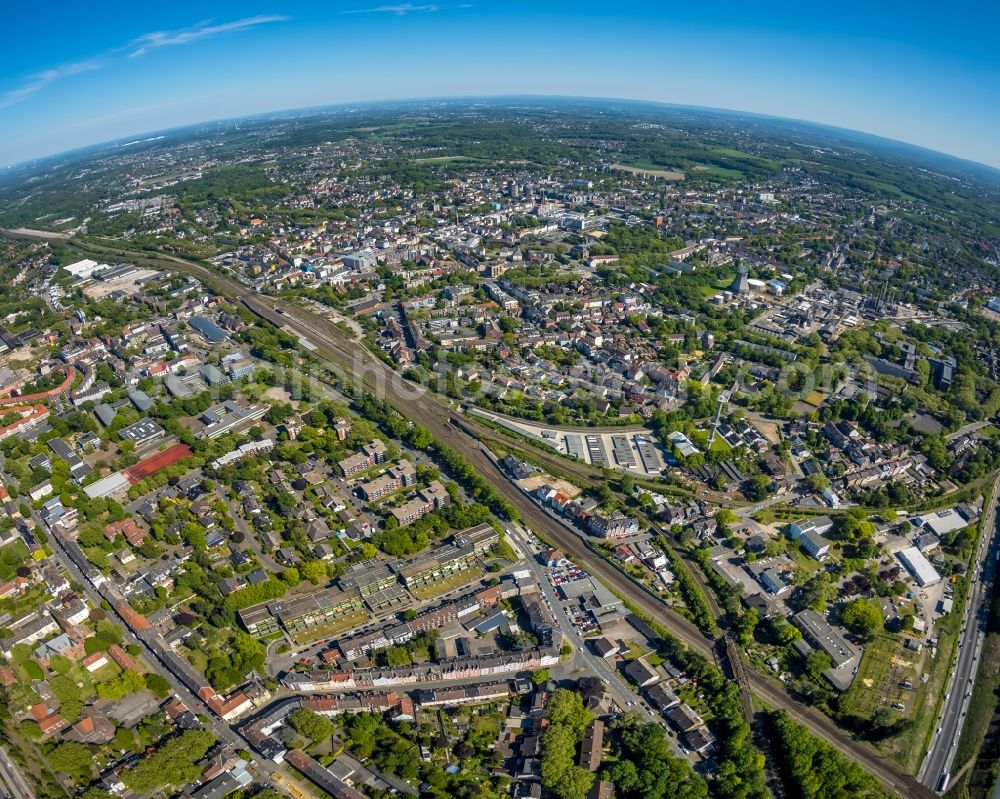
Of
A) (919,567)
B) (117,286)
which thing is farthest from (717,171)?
(919,567)

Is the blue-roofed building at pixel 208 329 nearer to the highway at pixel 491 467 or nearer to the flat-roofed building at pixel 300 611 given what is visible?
the highway at pixel 491 467

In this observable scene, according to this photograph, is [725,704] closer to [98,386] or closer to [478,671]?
[478,671]

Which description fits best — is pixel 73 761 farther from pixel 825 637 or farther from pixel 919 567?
pixel 919 567

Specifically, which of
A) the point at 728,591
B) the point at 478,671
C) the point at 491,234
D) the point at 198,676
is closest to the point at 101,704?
the point at 198,676

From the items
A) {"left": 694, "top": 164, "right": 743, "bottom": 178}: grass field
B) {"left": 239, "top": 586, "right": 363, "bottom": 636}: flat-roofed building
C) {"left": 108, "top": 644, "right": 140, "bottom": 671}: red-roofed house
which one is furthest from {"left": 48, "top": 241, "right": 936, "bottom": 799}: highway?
{"left": 694, "top": 164, "right": 743, "bottom": 178}: grass field

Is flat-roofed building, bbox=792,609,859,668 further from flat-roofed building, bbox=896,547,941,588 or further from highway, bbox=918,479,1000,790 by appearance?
flat-roofed building, bbox=896,547,941,588

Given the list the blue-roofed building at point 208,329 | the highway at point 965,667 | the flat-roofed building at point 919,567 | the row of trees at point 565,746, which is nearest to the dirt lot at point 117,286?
the blue-roofed building at point 208,329
